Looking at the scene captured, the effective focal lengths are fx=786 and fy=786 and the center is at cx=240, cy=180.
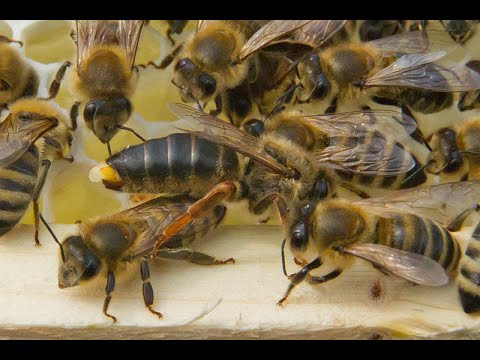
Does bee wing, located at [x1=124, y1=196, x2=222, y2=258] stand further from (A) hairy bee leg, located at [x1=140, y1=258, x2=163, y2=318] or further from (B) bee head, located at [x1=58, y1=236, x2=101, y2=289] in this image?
(B) bee head, located at [x1=58, y1=236, x2=101, y2=289]

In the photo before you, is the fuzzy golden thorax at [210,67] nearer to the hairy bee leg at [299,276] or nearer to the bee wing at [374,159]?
the bee wing at [374,159]

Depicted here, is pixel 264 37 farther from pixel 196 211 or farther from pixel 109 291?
pixel 109 291

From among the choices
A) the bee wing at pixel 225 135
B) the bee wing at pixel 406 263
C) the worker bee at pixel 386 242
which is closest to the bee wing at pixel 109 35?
the bee wing at pixel 225 135

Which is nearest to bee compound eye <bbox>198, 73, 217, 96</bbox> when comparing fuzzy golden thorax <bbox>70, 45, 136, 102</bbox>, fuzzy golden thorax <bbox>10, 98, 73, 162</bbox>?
fuzzy golden thorax <bbox>70, 45, 136, 102</bbox>

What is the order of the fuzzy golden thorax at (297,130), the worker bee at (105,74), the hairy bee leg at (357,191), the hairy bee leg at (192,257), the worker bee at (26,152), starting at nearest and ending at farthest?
the hairy bee leg at (192,257), the worker bee at (26,152), the fuzzy golden thorax at (297,130), the hairy bee leg at (357,191), the worker bee at (105,74)

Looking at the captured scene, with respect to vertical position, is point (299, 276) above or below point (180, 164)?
below

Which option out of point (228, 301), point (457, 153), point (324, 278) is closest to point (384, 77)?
point (457, 153)

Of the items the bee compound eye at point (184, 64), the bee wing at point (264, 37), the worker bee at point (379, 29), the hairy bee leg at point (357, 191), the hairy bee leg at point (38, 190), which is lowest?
the hairy bee leg at point (357, 191)
